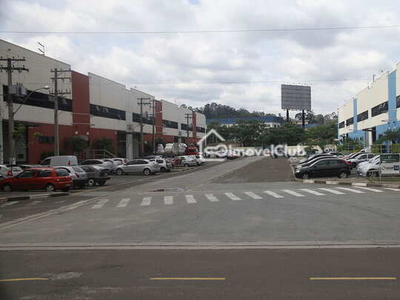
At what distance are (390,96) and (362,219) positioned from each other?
49.4m

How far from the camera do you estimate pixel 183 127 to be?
102375mm

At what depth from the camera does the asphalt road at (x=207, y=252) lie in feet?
20.2

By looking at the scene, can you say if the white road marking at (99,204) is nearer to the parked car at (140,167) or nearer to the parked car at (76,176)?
the parked car at (76,176)

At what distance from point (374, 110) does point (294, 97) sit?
4859 centimetres

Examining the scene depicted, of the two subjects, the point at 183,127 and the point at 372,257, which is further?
the point at 183,127

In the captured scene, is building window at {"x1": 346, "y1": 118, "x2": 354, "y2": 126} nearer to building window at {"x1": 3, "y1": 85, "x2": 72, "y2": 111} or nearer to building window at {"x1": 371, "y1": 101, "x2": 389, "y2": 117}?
building window at {"x1": 371, "y1": 101, "x2": 389, "y2": 117}

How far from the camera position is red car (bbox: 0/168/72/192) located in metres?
24.1

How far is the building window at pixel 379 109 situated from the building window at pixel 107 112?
39.8m

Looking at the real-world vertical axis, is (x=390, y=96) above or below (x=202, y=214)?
above

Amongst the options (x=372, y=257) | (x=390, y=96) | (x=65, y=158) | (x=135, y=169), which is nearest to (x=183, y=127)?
(x=390, y=96)

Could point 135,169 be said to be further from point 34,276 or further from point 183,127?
point 183,127

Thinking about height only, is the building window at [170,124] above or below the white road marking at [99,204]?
above

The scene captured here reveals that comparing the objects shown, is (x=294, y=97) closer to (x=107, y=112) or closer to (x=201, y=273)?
(x=107, y=112)

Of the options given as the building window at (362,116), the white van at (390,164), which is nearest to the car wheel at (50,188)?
the white van at (390,164)
